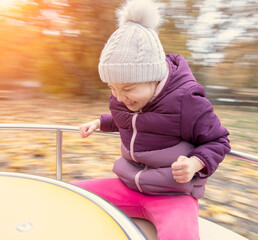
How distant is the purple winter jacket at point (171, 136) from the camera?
1.33 meters

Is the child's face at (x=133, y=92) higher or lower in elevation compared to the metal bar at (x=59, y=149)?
higher

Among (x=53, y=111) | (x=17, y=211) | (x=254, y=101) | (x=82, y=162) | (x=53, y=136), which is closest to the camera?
(x=17, y=211)

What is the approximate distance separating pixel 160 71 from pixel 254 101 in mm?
4702

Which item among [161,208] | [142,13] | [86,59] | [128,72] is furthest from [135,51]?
[86,59]

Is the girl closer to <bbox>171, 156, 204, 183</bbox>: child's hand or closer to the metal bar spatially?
<bbox>171, 156, 204, 183</bbox>: child's hand

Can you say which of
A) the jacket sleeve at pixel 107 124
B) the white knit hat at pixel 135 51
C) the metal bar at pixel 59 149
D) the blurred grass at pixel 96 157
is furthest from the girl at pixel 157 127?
the blurred grass at pixel 96 157

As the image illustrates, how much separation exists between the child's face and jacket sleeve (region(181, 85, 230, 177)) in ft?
0.53

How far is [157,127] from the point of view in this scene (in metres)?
1.42

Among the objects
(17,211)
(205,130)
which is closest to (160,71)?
(205,130)

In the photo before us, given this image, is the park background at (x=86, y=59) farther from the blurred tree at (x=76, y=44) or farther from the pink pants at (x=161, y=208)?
the pink pants at (x=161, y=208)

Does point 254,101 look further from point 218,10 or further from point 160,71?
point 160,71

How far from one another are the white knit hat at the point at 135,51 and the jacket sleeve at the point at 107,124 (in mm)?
460

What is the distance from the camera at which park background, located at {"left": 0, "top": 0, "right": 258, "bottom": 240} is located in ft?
14.1

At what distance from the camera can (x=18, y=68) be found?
506cm
